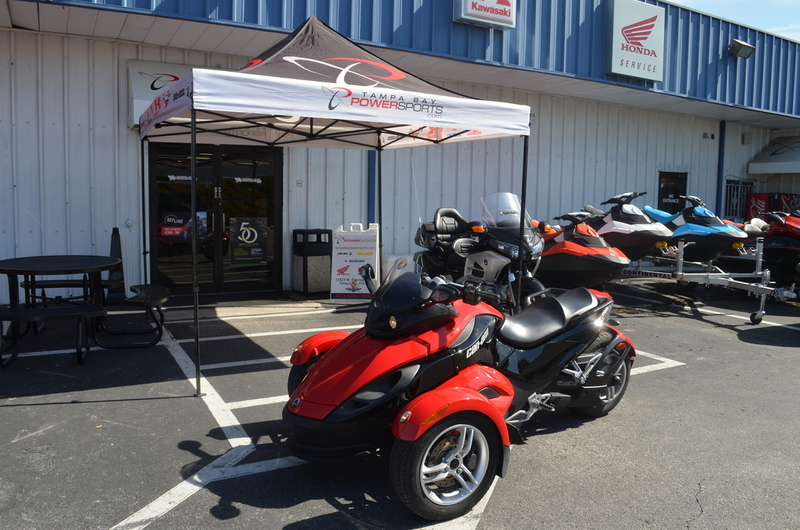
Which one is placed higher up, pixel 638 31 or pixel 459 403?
pixel 638 31

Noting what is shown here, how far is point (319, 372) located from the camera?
136 inches

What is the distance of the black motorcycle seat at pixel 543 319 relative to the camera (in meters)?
3.68

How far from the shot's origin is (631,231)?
920cm

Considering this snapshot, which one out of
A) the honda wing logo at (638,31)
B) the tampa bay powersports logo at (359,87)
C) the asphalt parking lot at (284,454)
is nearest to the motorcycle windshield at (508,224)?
the asphalt parking lot at (284,454)

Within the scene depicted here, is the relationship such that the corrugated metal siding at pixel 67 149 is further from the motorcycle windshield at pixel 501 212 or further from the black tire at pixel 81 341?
the motorcycle windshield at pixel 501 212

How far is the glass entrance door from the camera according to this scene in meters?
8.93

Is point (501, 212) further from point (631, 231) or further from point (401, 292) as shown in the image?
point (401, 292)

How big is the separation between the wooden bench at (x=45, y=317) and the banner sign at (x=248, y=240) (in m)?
3.78

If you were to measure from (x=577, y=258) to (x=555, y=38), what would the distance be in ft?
14.7

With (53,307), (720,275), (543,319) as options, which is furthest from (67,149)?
(720,275)

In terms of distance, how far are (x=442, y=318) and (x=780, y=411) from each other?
317cm

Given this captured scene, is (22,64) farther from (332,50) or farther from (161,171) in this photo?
(332,50)

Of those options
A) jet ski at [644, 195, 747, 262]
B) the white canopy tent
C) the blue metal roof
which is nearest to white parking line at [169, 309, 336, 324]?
the white canopy tent

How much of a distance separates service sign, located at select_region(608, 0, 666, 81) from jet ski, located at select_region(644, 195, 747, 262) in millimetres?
3250
